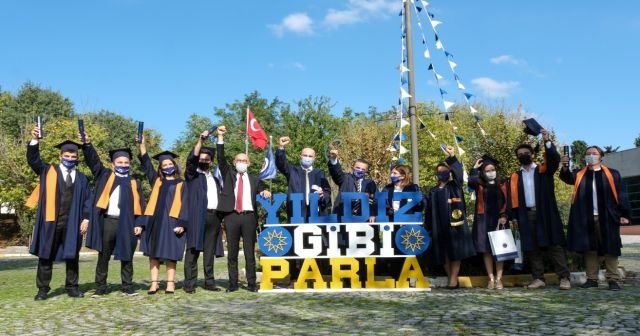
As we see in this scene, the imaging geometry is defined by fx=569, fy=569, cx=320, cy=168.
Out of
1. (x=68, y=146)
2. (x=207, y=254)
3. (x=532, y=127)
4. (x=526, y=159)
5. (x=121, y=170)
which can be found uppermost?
(x=532, y=127)

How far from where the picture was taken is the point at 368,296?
25.7ft

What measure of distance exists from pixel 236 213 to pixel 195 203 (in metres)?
0.62

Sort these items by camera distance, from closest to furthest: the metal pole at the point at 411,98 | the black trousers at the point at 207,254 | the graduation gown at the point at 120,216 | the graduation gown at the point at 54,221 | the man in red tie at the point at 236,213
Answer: the graduation gown at the point at 54,221 → the graduation gown at the point at 120,216 → the black trousers at the point at 207,254 → the man in red tie at the point at 236,213 → the metal pole at the point at 411,98

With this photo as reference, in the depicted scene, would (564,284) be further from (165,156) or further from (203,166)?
(165,156)

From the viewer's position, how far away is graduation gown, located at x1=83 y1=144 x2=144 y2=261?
26.6ft

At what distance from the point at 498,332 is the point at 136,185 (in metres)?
5.69

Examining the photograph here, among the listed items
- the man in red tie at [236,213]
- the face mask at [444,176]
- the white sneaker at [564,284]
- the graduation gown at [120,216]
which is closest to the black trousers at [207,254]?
the man in red tie at [236,213]

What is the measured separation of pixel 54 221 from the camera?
791 cm

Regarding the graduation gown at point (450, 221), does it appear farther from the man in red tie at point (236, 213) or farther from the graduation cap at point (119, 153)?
the graduation cap at point (119, 153)

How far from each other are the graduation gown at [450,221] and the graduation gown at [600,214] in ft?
4.80

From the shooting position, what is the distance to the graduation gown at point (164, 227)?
26.9 feet

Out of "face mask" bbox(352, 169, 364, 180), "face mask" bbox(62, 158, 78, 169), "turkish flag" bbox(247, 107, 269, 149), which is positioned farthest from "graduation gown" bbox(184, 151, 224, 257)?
"turkish flag" bbox(247, 107, 269, 149)

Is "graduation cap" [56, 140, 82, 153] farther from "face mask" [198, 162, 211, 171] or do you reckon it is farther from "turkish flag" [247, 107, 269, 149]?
"turkish flag" [247, 107, 269, 149]

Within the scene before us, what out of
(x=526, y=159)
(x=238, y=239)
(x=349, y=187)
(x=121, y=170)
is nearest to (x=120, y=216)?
(x=121, y=170)
